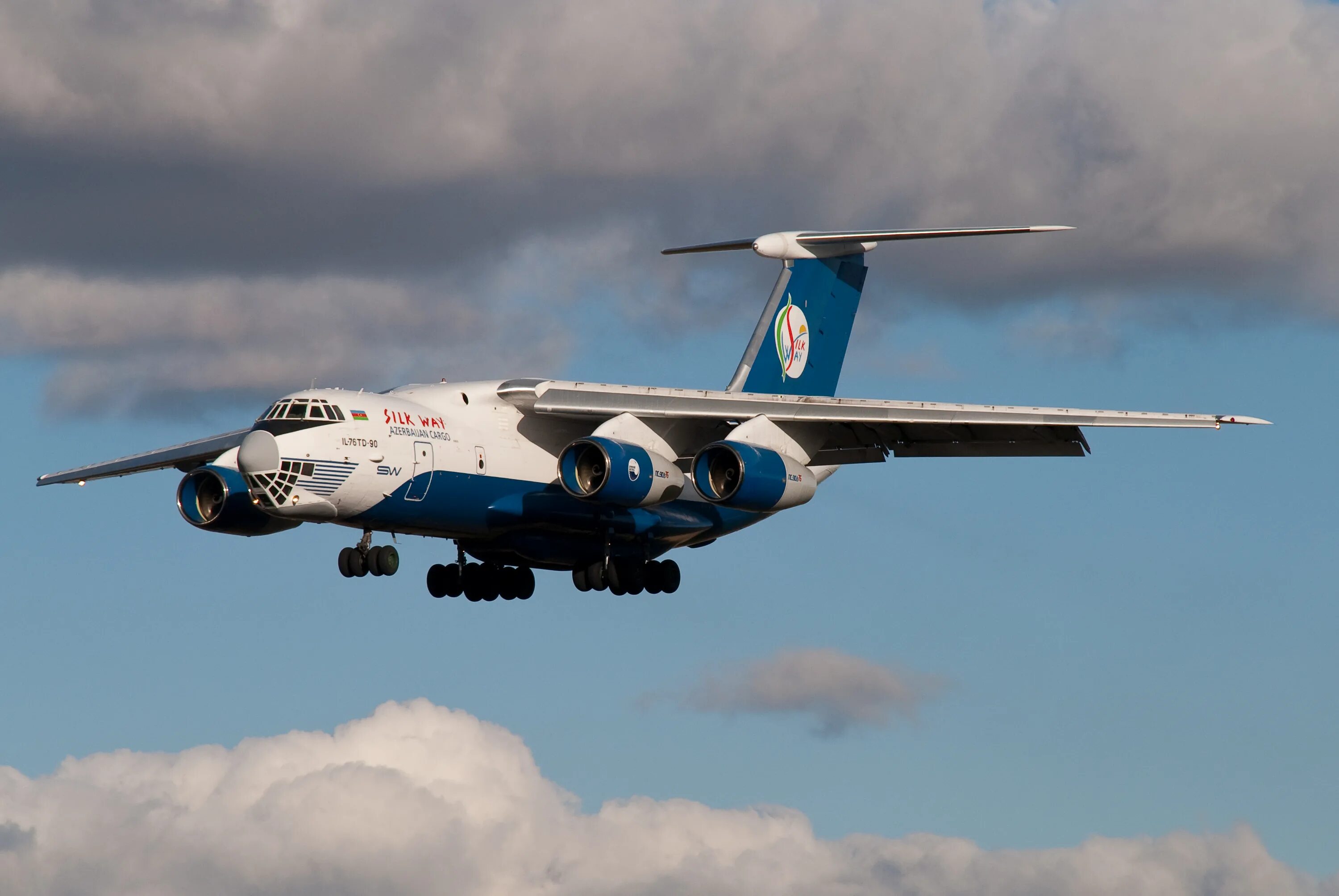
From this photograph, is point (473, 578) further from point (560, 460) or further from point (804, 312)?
point (804, 312)

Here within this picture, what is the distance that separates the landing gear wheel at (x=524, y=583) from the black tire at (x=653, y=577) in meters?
1.50

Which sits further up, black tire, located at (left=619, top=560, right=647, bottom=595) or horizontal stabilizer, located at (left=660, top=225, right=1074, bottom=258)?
horizontal stabilizer, located at (left=660, top=225, right=1074, bottom=258)

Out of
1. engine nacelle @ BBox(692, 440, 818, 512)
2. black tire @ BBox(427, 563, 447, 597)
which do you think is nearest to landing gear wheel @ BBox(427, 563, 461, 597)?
black tire @ BBox(427, 563, 447, 597)

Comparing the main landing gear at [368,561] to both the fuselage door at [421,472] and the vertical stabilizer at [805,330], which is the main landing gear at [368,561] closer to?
the fuselage door at [421,472]

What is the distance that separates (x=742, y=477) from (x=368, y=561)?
4.13 meters

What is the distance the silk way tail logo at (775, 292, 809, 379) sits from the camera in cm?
2505

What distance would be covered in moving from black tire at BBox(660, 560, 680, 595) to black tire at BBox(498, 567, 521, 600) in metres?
1.78

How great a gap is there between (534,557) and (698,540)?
2526 mm

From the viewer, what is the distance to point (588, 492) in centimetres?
2047

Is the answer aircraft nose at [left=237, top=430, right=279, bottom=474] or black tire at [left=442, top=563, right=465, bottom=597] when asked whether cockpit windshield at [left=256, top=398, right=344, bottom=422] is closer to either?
aircraft nose at [left=237, top=430, right=279, bottom=474]

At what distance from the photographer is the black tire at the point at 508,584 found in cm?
2319

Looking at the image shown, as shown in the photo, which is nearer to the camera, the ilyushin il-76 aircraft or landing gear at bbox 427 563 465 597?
the ilyushin il-76 aircraft

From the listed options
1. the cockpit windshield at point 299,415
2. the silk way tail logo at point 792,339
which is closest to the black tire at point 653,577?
the silk way tail logo at point 792,339

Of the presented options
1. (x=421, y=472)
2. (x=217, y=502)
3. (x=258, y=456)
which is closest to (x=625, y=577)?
(x=421, y=472)
